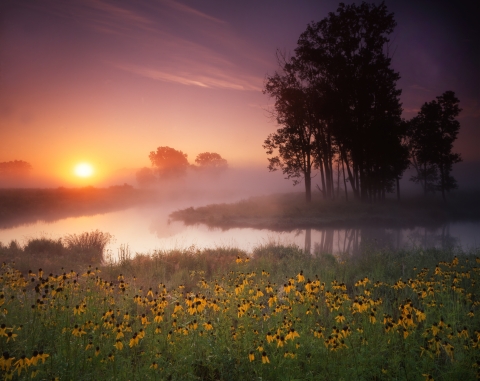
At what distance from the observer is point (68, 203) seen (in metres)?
42.7

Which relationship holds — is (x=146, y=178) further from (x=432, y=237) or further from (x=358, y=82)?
(x=432, y=237)

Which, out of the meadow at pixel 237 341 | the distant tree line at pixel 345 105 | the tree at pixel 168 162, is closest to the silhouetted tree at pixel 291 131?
the distant tree line at pixel 345 105

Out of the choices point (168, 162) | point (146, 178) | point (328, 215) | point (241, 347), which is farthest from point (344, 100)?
point (146, 178)

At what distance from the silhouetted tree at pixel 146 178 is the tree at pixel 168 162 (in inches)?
193

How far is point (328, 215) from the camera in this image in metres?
27.9

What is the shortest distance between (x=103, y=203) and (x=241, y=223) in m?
30.9

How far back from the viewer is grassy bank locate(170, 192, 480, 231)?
2658 centimetres

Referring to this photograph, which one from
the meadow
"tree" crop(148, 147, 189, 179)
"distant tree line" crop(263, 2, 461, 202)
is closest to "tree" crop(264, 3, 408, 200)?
"distant tree line" crop(263, 2, 461, 202)

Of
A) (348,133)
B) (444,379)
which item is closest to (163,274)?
(444,379)

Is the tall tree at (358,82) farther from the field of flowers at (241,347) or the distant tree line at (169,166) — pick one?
the distant tree line at (169,166)

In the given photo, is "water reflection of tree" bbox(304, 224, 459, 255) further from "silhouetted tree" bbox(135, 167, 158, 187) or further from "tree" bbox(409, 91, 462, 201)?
"silhouetted tree" bbox(135, 167, 158, 187)

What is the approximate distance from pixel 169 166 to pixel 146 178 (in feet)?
30.5

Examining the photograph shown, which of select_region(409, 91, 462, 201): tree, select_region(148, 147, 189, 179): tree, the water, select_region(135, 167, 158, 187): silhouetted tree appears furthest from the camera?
select_region(135, 167, 158, 187): silhouetted tree

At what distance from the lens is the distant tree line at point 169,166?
81.2 meters
